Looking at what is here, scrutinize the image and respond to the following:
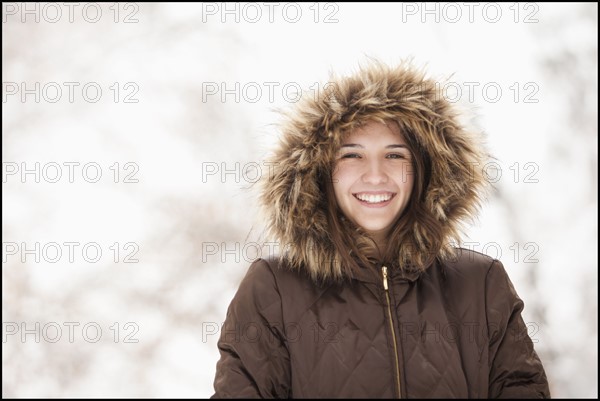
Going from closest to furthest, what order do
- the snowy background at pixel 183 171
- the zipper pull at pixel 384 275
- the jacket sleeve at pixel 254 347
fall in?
the jacket sleeve at pixel 254 347, the zipper pull at pixel 384 275, the snowy background at pixel 183 171

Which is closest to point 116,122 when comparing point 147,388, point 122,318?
point 122,318

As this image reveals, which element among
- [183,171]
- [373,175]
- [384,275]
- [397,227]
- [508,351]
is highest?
[183,171]

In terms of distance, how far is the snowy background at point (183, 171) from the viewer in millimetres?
3018

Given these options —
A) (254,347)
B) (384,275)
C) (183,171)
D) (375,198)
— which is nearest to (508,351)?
(384,275)

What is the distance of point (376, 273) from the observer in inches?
60.1

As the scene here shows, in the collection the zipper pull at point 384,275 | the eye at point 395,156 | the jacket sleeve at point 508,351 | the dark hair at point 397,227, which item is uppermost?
the eye at point 395,156

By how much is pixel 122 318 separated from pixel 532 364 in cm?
210

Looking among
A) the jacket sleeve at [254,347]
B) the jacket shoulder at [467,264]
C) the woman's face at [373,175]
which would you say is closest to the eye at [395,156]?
the woman's face at [373,175]

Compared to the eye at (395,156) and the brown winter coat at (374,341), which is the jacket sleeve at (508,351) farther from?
the eye at (395,156)

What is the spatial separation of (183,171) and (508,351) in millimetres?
1990

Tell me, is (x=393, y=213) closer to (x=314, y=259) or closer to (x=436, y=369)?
Result: (x=314, y=259)

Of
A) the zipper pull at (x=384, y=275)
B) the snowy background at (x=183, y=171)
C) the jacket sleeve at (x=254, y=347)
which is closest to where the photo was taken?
the jacket sleeve at (x=254, y=347)

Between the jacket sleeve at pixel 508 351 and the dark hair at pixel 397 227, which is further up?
the dark hair at pixel 397 227

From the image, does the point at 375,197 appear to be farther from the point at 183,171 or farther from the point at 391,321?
the point at 183,171
